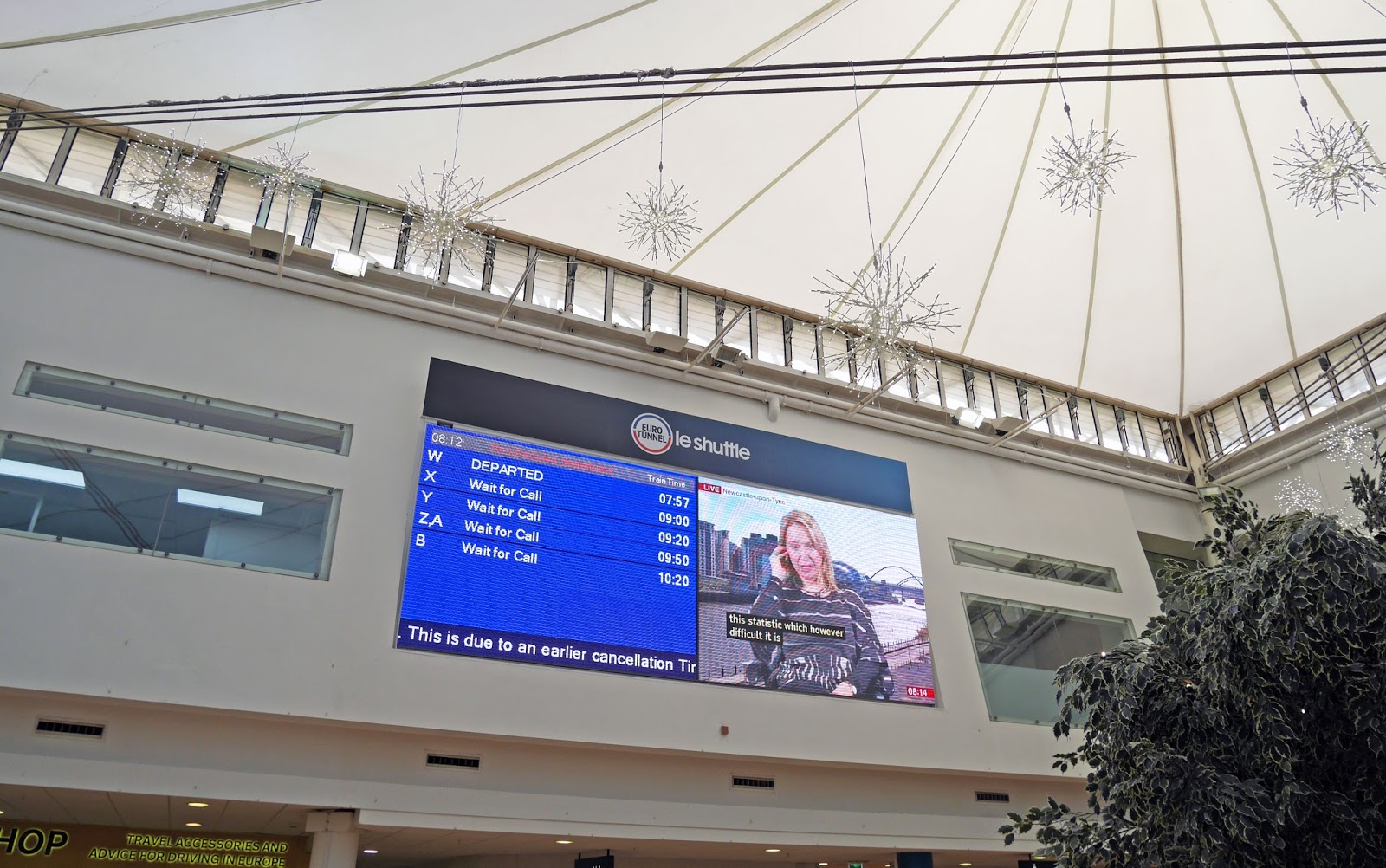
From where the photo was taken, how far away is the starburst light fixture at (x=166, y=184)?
659cm

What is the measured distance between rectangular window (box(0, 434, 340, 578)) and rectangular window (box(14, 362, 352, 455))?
1.21 ft

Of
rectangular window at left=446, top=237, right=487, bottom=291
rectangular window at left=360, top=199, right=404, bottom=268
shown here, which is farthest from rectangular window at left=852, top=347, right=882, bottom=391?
rectangular window at left=360, top=199, right=404, bottom=268

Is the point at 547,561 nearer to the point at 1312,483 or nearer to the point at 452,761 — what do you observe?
the point at 452,761

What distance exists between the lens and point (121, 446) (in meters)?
6.89

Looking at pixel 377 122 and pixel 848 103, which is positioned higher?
pixel 848 103

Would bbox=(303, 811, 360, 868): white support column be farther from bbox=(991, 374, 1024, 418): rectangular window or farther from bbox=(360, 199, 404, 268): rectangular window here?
bbox=(991, 374, 1024, 418): rectangular window

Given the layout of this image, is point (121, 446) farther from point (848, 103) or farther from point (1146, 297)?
point (1146, 297)

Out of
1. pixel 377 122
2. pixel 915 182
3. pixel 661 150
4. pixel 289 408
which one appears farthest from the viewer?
pixel 915 182

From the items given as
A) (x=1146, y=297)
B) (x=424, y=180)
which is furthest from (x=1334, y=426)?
(x=424, y=180)

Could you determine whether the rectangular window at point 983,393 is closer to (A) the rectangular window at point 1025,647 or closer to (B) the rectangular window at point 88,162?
(A) the rectangular window at point 1025,647

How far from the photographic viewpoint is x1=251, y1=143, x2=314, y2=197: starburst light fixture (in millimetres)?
7121

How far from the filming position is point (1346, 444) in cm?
1106

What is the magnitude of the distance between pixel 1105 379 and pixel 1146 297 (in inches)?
63.3

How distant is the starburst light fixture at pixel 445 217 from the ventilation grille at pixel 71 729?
165 inches
